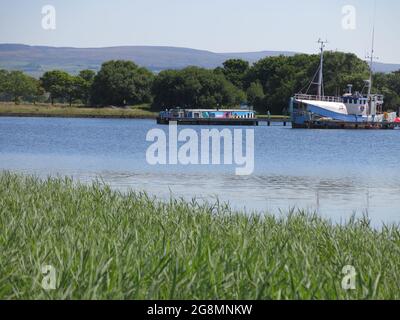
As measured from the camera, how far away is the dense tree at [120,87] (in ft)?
543

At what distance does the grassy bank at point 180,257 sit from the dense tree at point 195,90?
136 m

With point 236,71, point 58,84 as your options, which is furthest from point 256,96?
point 58,84

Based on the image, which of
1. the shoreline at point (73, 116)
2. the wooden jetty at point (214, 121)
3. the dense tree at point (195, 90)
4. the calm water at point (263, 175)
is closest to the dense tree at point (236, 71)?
the dense tree at point (195, 90)

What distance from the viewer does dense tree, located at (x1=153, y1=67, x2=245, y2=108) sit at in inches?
6024

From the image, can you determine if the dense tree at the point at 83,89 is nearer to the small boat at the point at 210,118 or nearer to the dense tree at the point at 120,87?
the dense tree at the point at 120,87

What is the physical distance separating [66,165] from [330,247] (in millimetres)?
29548

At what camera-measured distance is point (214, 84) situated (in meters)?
154

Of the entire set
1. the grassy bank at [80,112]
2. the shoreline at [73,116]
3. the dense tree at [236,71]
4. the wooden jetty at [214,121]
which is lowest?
the shoreline at [73,116]

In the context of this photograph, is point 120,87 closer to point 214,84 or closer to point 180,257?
point 214,84

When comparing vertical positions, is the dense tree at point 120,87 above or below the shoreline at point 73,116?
above

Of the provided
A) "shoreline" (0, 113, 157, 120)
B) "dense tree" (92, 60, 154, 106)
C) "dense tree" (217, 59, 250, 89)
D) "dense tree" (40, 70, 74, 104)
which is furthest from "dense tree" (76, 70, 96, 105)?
"dense tree" (217, 59, 250, 89)

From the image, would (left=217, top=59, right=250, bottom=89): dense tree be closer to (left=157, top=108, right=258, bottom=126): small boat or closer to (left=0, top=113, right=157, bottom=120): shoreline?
(left=0, top=113, right=157, bottom=120): shoreline

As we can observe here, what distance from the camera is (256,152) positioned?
60.8m
